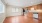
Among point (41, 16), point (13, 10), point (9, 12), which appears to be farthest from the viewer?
point (13, 10)

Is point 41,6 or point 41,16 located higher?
point 41,6

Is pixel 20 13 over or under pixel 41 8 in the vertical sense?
under

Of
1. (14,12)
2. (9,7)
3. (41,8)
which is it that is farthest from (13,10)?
(41,8)

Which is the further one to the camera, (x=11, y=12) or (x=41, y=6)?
(x=11, y=12)

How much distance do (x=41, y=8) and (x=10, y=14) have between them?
843cm

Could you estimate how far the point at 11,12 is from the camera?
49.6 ft

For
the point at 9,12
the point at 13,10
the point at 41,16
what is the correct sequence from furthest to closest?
the point at 13,10 < the point at 9,12 < the point at 41,16

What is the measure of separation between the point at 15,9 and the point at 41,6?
9029 millimetres

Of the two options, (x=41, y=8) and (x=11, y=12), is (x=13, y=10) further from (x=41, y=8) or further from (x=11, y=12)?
(x=41, y=8)

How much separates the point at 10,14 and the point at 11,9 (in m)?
1.23

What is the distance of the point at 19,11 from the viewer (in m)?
16.6

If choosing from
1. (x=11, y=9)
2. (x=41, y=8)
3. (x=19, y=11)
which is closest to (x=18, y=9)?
(x=19, y=11)

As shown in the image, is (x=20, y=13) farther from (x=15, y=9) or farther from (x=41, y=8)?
(x=41, y=8)

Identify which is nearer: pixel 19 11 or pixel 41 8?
pixel 41 8
